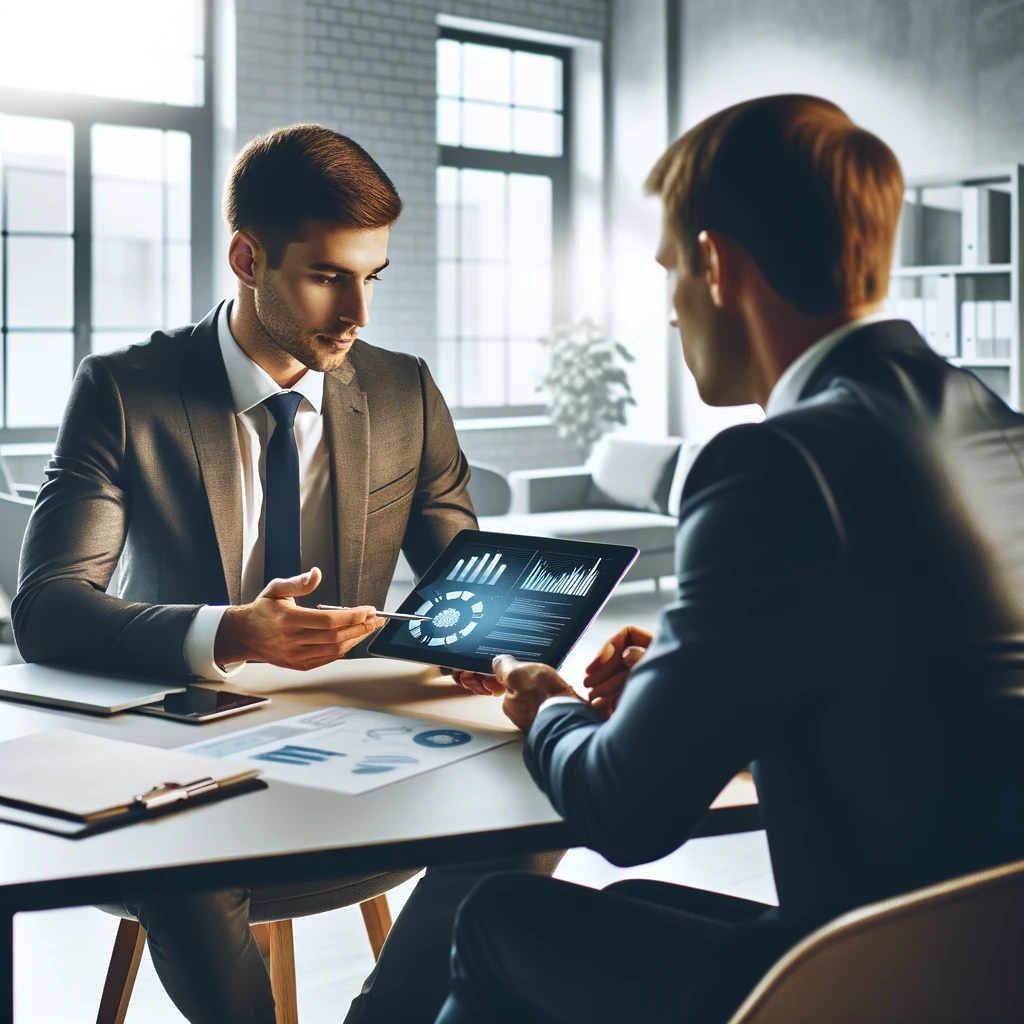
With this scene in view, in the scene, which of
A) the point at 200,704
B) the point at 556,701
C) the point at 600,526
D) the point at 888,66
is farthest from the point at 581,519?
the point at 556,701

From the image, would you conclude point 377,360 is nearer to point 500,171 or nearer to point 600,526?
point 600,526

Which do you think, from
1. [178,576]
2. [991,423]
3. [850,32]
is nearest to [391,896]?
[178,576]

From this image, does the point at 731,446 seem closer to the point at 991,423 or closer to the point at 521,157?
the point at 991,423

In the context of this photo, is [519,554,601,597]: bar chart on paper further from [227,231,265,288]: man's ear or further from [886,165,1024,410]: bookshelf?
[886,165,1024,410]: bookshelf

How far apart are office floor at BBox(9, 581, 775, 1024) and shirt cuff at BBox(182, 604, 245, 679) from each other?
2.13ft

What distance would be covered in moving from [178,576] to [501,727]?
697 millimetres

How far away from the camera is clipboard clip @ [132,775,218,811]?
1.15m

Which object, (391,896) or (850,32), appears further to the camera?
(850,32)

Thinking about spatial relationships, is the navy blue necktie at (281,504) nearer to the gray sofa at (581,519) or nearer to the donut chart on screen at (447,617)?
the donut chart on screen at (447,617)

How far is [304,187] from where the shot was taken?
1.93m

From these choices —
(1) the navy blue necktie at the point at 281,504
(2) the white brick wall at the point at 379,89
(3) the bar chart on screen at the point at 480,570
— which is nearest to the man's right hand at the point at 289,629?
(3) the bar chart on screen at the point at 480,570

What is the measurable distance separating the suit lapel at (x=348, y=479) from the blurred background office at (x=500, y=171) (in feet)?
11.7

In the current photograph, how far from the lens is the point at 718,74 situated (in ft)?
27.1

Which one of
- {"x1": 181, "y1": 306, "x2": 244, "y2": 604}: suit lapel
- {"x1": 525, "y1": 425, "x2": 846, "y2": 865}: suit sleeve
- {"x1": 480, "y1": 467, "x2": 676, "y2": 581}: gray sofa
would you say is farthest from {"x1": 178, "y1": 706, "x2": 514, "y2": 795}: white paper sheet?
{"x1": 480, "y1": 467, "x2": 676, "y2": 581}: gray sofa
